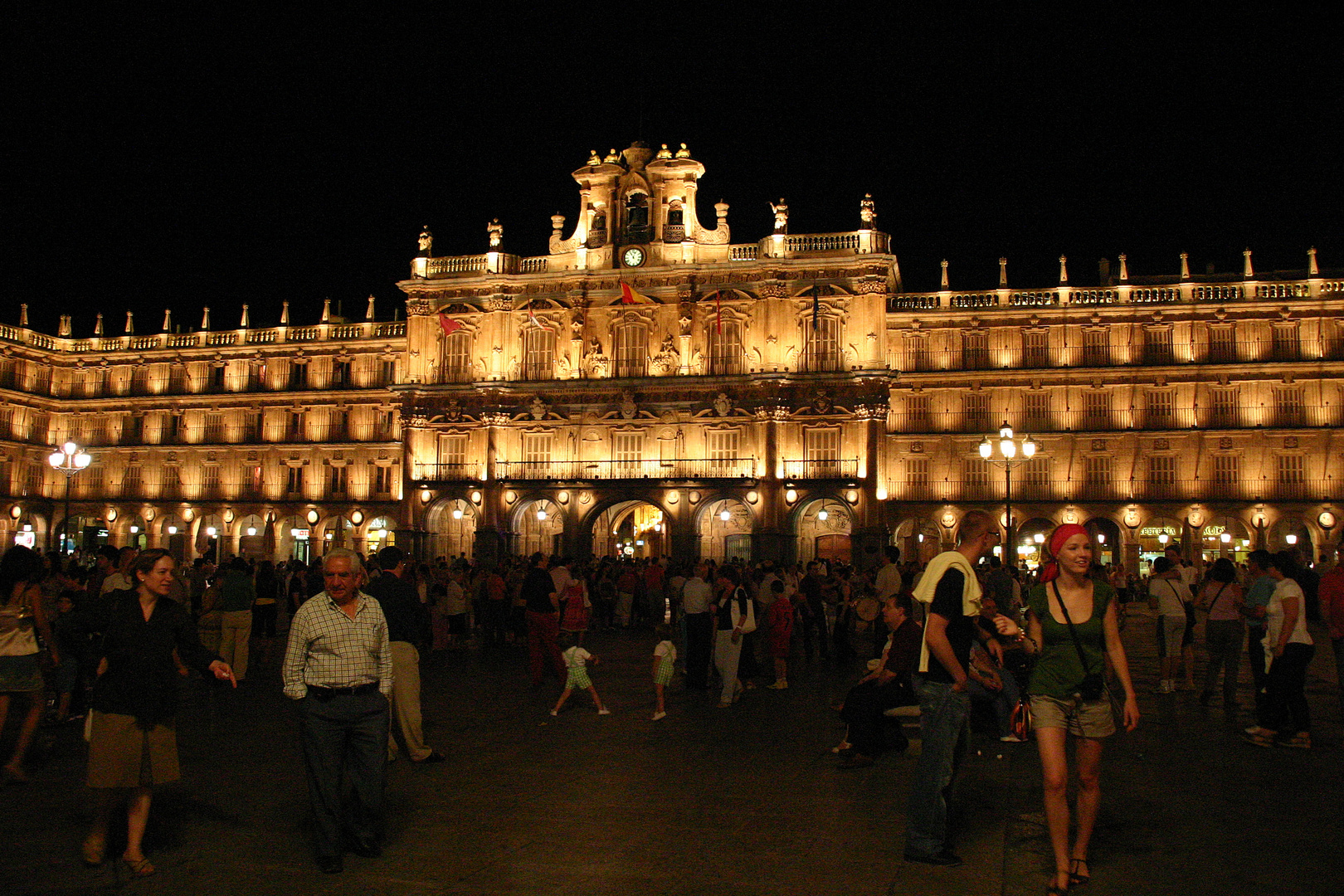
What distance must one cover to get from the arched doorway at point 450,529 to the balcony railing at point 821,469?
12.7 m

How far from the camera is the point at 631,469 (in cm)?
4156

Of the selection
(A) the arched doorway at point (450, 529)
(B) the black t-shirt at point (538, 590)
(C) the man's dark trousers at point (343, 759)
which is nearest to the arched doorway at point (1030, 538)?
(A) the arched doorway at point (450, 529)

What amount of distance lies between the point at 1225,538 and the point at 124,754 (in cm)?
4019

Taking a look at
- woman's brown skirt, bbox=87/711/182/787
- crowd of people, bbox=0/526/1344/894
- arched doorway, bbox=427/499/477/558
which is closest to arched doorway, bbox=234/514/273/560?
arched doorway, bbox=427/499/477/558

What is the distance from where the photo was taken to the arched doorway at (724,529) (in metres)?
41.1

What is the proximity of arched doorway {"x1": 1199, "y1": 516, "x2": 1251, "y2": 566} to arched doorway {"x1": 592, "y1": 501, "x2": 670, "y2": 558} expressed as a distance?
19.5m

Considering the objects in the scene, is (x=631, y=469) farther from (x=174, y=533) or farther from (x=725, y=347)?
(x=174, y=533)

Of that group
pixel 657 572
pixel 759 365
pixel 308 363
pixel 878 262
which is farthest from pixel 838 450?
pixel 308 363

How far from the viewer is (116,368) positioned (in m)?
53.4

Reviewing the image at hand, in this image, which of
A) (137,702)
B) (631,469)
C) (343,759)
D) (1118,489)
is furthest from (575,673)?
(1118,489)

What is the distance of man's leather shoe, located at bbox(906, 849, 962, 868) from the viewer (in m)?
6.84

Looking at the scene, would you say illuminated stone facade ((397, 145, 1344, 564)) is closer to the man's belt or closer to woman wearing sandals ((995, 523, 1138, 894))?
woman wearing sandals ((995, 523, 1138, 894))

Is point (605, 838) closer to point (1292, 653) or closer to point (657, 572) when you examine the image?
point (1292, 653)

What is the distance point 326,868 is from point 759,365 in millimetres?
35265
